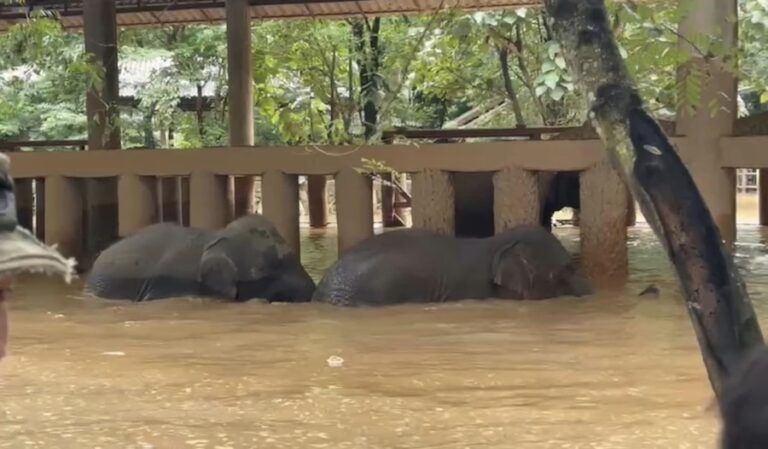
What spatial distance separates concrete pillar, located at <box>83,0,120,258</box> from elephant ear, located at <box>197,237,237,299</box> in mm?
2828

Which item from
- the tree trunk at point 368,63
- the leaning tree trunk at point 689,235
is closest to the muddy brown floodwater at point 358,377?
the leaning tree trunk at point 689,235

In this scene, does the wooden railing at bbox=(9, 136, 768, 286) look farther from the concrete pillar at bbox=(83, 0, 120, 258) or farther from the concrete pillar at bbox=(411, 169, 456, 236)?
the concrete pillar at bbox=(83, 0, 120, 258)

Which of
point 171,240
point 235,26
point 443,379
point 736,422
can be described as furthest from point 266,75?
point 736,422

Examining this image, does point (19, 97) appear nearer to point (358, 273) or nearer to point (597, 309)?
point (358, 273)

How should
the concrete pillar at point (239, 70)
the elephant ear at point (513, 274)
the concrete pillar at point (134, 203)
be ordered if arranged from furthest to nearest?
the concrete pillar at point (239, 70)
the concrete pillar at point (134, 203)
the elephant ear at point (513, 274)

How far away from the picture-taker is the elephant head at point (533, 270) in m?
8.39

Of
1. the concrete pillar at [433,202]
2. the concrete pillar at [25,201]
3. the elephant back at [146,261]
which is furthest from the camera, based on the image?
the concrete pillar at [25,201]

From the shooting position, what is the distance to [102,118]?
11.9 metres

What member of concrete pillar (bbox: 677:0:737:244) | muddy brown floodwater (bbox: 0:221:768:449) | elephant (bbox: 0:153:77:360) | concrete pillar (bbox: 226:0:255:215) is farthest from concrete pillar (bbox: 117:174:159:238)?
elephant (bbox: 0:153:77:360)

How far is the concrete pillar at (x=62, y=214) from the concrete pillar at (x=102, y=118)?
1.39ft

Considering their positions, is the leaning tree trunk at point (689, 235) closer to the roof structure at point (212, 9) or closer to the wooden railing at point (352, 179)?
the wooden railing at point (352, 179)

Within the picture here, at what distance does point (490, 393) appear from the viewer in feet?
16.7

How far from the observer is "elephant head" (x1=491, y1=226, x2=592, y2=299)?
8391mm

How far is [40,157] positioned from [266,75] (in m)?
6.53
